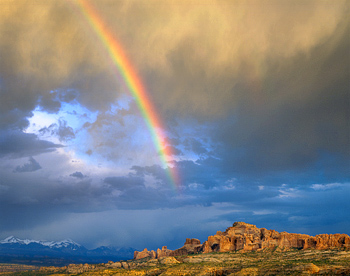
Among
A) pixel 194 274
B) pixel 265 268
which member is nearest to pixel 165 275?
pixel 194 274

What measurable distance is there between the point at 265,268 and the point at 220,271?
25.8 m

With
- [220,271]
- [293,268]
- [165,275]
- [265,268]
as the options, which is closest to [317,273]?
[293,268]

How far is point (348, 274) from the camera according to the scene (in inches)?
6378

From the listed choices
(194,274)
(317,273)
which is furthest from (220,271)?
(317,273)

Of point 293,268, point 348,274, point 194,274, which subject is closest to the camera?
point 348,274

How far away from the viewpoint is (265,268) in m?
182

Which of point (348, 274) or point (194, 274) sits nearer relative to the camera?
point (348, 274)

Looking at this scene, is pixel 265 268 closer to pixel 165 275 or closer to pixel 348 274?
pixel 348 274

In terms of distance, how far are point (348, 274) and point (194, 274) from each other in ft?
245

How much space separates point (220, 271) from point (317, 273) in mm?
51334

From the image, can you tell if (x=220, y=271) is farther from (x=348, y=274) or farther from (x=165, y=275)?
(x=348, y=274)

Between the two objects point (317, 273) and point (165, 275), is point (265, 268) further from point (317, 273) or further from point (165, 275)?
point (165, 275)

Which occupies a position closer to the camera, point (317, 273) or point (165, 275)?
point (317, 273)

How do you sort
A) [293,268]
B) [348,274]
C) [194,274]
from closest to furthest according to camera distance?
1. [348,274]
2. [293,268]
3. [194,274]
